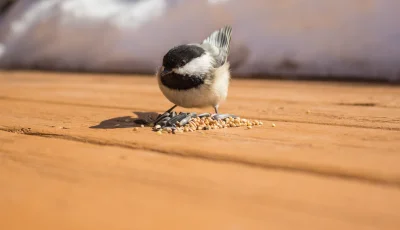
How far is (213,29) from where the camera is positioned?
11.6ft

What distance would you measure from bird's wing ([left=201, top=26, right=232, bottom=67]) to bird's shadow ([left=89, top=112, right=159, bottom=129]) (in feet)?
1.16

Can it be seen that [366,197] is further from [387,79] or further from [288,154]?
[387,79]

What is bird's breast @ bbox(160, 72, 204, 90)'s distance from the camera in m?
1.53

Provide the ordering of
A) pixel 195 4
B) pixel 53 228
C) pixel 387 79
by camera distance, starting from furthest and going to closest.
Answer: pixel 195 4 < pixel 387 79 < pixel 53 228

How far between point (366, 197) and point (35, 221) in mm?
526

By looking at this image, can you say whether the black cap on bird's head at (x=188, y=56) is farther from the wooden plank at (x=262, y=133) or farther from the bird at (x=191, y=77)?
the wooden plank at (x=262, y=133)

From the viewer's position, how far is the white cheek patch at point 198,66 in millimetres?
1518

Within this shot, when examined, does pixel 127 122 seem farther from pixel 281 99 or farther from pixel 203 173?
pixel 281 99

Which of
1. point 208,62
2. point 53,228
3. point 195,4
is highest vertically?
point 195,4

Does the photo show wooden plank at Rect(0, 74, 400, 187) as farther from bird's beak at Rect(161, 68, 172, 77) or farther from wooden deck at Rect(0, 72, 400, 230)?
bird's beak at Rect(161, 68, 172, 77)

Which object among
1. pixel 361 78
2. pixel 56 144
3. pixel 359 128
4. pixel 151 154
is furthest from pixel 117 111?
pixel 361 78

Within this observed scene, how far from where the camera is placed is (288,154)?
3.28 ft

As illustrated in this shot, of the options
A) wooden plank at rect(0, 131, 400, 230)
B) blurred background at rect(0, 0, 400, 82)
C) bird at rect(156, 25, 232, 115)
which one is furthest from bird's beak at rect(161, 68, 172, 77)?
blurred background at rect(0, 0, 400, 82)

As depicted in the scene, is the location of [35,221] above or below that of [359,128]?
below
